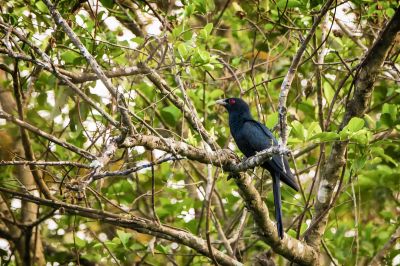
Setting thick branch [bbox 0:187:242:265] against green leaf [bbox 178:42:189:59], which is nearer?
thick branch [bbox 0:187:242:265]

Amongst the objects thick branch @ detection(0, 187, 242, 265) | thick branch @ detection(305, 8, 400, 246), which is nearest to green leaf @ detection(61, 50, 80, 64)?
thick branch @ detection(0, 187, 242, 265)

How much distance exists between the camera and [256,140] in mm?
5918

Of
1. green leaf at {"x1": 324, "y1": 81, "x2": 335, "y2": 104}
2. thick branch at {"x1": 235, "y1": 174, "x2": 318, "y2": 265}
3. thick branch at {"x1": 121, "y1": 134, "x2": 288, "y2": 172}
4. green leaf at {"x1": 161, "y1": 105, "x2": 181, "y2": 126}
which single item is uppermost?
green leaf at {"x1": 161, "y1": 105, "x2": 181, "y2": 126}

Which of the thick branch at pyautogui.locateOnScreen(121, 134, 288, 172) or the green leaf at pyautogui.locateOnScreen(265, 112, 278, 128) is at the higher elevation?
the green leaf at pyautogui.locateOnScreen(265, 112, 278, 128)

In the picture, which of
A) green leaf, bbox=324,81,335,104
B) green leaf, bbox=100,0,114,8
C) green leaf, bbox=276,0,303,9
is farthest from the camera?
green leaf, bbox=324,81,335,104

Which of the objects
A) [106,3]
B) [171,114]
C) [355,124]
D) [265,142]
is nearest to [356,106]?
[355,124]

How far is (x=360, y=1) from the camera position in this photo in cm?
568

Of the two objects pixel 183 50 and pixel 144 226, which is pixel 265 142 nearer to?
pixel 183 50

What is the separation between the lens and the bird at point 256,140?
5543 millimetres

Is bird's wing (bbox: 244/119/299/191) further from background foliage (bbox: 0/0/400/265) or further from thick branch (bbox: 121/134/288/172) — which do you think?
thick branch (bbox: 121/134/288/172)

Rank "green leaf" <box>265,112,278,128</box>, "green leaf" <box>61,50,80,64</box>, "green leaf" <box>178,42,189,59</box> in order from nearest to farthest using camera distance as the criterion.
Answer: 1. "green leaf" <box>265,112,278,128</box>
2. "green leaf" <box>178,42,189,59</box>
3. "green leaf" <box>61,50,80,64</box>

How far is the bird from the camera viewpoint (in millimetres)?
5543

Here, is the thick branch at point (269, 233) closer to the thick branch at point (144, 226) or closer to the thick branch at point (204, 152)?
the thick branch at point (204, 152)

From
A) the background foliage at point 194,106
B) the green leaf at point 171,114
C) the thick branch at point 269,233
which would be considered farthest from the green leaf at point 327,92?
the thick branch at point 269,233
